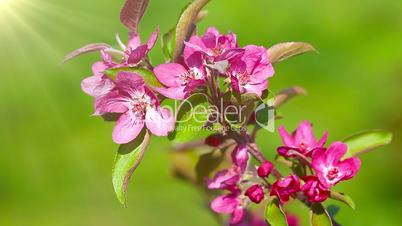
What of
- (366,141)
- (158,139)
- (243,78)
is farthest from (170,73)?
(158,139)

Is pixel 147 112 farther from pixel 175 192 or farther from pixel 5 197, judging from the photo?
pixel 5 197

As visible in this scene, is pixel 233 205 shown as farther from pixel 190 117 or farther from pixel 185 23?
pixel 185 23

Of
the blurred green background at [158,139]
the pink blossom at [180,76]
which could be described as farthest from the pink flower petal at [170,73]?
the blurred green background at [158,139]

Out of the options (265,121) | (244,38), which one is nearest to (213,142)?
(265,121)

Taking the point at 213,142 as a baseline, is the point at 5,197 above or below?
below

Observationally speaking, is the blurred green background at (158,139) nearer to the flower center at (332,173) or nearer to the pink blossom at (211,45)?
the flower center at (332,173)

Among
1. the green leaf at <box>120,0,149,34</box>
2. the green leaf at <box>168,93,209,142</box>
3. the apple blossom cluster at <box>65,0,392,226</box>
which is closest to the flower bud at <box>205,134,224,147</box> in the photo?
the apple blossom cluster at <box>65,0,392,226</box>
